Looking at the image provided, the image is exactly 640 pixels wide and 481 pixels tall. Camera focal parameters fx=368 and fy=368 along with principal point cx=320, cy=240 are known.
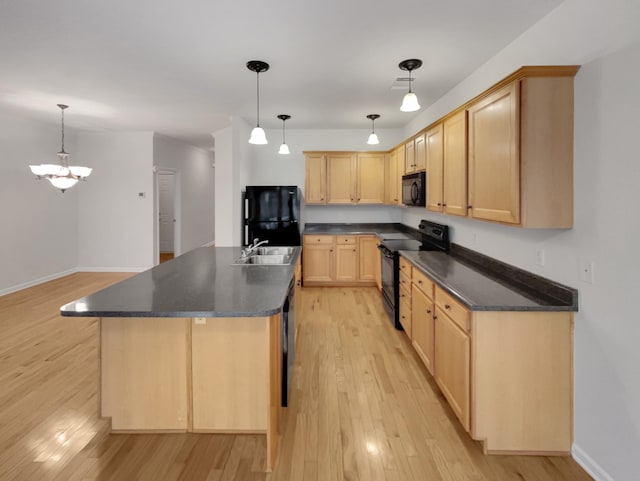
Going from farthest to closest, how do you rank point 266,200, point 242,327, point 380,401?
1. point 266,200
2. point 380,401
3. point 242,327

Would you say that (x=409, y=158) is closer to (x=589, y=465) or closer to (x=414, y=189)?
(x=414, y=189)

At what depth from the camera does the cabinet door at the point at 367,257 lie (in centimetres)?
570

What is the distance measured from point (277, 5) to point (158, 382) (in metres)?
2.39

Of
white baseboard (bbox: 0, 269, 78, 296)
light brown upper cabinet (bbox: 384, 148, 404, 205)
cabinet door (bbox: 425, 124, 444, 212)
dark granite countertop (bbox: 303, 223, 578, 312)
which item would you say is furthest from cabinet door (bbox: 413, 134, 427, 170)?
white baseboard (bbox: 0, 269, 78, 296)

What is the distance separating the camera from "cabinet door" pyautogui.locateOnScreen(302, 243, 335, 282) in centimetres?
575

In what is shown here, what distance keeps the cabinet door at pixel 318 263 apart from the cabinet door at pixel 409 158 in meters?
1.75

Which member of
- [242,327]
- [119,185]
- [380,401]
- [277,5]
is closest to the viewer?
[242,327]

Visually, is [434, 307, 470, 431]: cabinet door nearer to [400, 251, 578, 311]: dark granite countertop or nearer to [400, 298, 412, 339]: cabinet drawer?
[400, 251, 578, 311]: dark granite countertop

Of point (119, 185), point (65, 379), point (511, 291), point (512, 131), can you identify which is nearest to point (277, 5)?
point (512, 131)

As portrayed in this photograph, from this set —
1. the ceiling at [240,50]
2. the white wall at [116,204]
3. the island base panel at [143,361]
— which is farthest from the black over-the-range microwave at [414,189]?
the white wall at [116,204]

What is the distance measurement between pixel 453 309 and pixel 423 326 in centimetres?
73

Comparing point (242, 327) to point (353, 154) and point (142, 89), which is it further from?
point (353, 154)

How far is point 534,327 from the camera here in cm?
200

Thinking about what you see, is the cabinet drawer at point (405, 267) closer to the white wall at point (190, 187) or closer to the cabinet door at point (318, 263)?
the cabinet door at point (318, 263)
